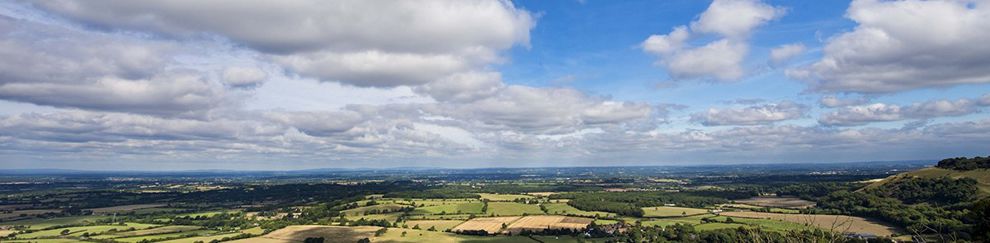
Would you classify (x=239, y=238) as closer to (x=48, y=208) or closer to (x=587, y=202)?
(x=587, y=202)

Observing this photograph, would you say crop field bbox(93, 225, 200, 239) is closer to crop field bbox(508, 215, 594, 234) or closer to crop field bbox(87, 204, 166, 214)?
crop field bbox(87, 204, 166, 214)

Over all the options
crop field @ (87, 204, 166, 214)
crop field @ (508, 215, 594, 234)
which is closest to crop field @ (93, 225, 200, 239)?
crop field @ (87, 204, 166, 214)

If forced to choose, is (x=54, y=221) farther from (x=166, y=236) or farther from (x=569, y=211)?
(x=569, y=211)

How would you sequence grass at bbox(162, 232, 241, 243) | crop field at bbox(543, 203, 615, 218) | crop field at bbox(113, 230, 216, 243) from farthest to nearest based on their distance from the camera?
crop field at bbox(543, 203, 615, 218), crop field at bbox(113, 230, 216, 243), grass at bbox(162, 232, 241, 243)

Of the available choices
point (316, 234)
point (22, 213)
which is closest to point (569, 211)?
point (316, 234)

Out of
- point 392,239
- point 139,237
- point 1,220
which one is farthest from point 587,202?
point 1,220

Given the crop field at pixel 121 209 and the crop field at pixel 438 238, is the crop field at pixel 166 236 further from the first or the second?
the crop field at pixel 121 209
